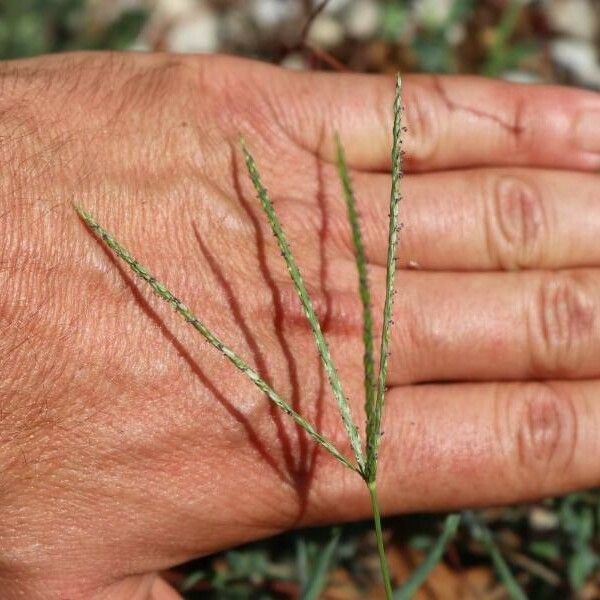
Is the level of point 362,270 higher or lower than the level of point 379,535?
higher

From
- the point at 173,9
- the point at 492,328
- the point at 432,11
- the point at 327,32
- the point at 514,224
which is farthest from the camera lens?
the point at 173,9

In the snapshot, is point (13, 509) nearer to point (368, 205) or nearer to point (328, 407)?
point (328, 407)

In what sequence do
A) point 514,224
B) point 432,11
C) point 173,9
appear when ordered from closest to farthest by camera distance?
point 514,224
point 432,11
point 173,9

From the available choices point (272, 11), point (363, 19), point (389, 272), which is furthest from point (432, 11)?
point (389, 272)

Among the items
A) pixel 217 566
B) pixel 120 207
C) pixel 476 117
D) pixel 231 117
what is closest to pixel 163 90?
pixel 231 117

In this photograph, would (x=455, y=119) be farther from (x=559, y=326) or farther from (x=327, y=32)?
(x=327, y=32)

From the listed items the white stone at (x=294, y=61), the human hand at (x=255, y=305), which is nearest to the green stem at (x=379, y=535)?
the human hand at (x=255, y=305)
